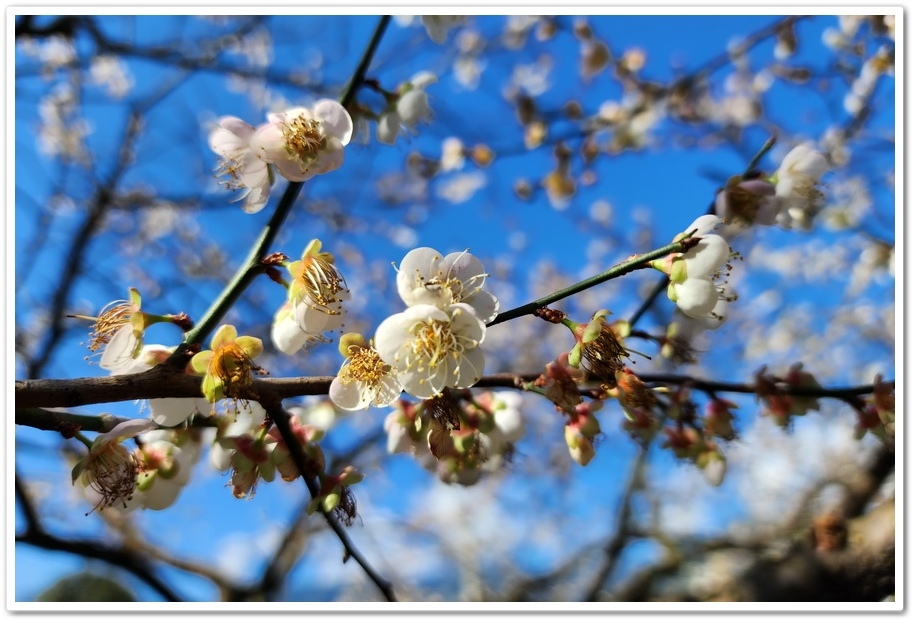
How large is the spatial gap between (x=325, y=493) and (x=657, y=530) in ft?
9.64

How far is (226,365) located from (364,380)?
169mm

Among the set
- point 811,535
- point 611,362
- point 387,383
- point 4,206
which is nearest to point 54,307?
point 4,206

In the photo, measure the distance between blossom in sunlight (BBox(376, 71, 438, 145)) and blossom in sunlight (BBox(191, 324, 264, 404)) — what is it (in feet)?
2.15

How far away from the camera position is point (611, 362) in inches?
30.7

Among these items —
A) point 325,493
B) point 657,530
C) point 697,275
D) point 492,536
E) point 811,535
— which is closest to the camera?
point 697,275

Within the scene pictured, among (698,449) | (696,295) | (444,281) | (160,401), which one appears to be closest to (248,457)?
(160,401)

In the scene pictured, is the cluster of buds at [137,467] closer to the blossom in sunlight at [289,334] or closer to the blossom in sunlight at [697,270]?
the blossom in sunlight at [289,334]

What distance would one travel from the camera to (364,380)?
0.82m

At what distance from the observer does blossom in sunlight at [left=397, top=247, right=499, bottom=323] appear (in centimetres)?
75

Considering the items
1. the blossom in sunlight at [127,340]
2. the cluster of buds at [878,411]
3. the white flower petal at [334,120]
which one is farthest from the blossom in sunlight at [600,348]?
the cluster of buds at [878,411]

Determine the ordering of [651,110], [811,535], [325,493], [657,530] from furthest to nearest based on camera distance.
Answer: [657,530] < [651,110] < [811,535] < [325,493]

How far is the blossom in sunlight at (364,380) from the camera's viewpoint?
2.67 ft
